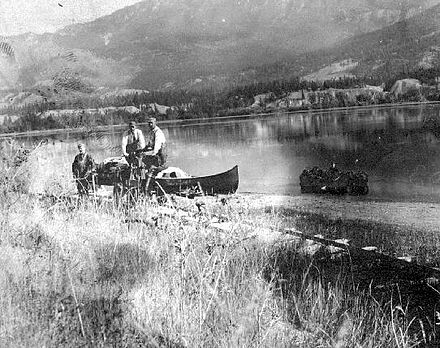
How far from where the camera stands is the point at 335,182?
88.8 ft

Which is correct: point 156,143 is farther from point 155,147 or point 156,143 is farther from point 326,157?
point 326,157

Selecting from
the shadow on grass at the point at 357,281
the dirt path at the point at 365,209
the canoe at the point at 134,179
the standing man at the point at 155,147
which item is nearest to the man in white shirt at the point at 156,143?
the standing man at the point at 155,147

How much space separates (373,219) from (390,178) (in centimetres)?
1339

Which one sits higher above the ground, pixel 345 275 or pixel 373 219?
pixel 345 275

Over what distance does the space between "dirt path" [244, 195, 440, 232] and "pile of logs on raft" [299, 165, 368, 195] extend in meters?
0.95

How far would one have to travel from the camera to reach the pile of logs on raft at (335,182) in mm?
26766

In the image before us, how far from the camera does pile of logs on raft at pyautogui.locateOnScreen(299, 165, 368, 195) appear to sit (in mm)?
26766

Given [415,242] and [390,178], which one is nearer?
[415,242]

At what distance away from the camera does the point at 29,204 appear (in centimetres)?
873

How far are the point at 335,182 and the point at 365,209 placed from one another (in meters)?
5.01

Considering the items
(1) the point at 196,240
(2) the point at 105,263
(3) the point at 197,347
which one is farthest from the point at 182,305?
(1) the point at 196,240

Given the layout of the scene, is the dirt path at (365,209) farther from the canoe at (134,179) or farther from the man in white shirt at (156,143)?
the man in white shirt at (156,143)

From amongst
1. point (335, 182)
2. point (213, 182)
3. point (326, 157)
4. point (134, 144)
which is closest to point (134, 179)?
point (134, 144)

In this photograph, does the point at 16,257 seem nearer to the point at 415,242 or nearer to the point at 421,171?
the point at 415,242
